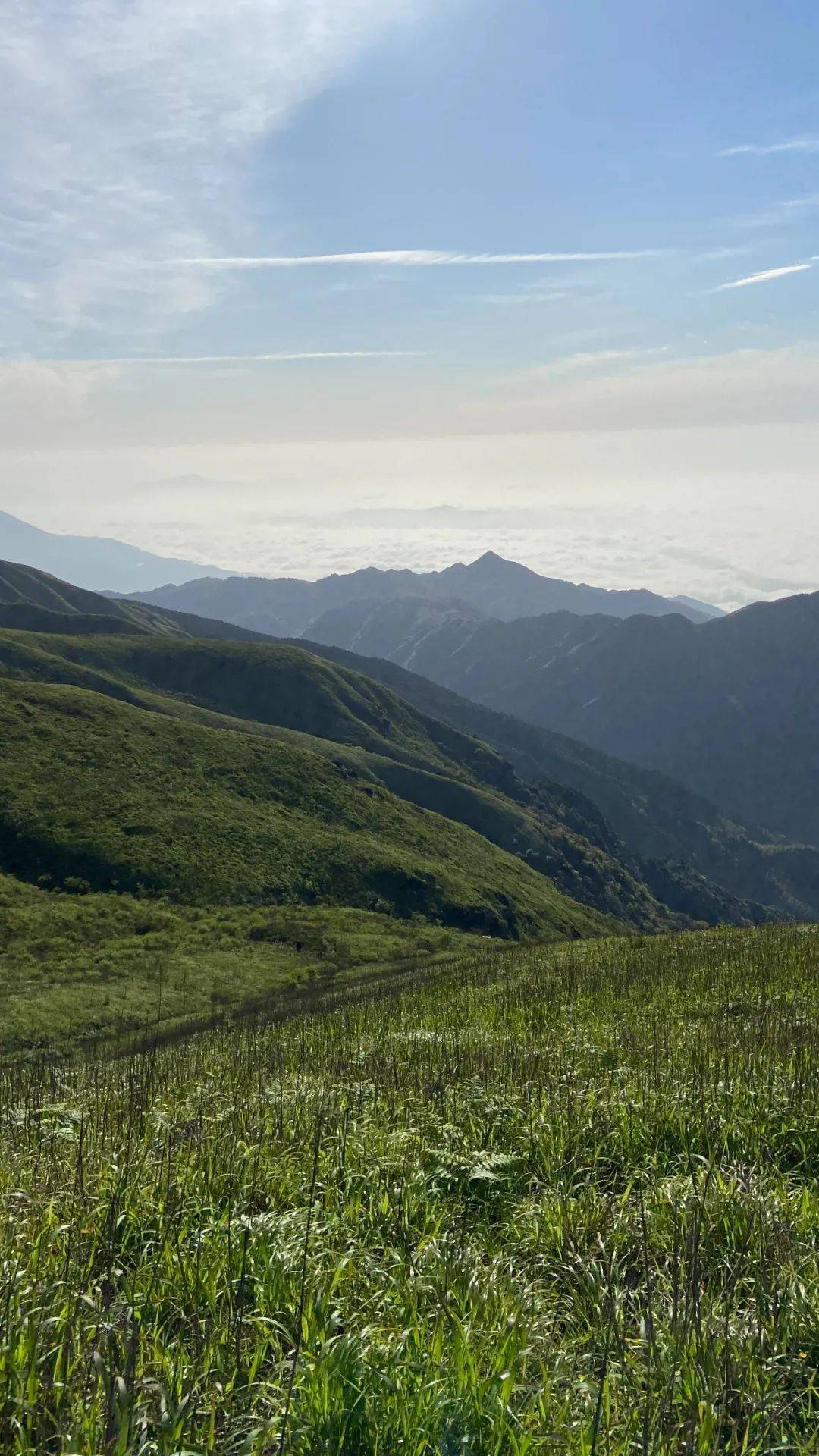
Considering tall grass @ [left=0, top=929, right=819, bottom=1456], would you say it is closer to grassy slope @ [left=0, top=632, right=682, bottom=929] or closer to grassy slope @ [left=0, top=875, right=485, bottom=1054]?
grassy slope @ [left=0, top=875, right=485, bottom=1054]

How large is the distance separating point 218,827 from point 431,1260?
8158cm

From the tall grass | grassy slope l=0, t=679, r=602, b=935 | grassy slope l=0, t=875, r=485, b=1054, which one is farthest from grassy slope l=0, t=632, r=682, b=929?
the tall grass

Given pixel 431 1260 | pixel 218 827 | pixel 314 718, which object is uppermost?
pixel 431 1260

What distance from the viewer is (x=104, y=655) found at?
177000 millimetres

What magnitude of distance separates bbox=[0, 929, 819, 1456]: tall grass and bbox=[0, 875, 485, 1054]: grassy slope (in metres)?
29.6

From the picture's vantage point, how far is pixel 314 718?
182000mm

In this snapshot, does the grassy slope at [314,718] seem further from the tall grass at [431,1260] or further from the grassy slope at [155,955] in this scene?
the tall grass at [431,1260]

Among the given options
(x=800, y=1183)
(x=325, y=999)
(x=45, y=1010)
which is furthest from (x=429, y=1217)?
(x=45, y=1010)

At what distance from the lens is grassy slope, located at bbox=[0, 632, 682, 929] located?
14600cm

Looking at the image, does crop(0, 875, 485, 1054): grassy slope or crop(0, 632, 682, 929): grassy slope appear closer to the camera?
crop(0, 875, 485, 1054): grassy slope

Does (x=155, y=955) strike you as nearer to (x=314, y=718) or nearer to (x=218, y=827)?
(x=218, y=827)

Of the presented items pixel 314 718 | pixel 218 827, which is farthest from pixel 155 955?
pixel 314 718

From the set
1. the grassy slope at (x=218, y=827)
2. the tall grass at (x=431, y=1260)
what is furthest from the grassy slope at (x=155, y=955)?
the tall grass at (x=431, y=1260)

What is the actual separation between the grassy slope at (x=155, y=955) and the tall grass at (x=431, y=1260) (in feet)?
97.3
